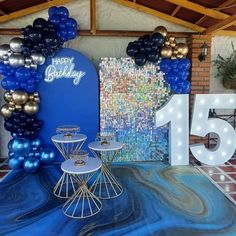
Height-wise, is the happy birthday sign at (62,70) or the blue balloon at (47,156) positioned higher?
the happy birthday sign at (62,70)

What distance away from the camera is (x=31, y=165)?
400 cm

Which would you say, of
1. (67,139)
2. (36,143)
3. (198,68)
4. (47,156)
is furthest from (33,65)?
(198,68)

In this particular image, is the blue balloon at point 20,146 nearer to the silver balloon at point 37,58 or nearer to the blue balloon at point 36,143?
the blue balloon at point 36,143

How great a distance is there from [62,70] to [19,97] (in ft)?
2.79

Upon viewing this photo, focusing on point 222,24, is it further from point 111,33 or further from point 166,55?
point 111,33

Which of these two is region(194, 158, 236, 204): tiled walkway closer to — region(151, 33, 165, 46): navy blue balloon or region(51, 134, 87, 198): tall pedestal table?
region(51, 134, 87, 198): tall pedestal table

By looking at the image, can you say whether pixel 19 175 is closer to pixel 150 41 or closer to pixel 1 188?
pixel 1 188

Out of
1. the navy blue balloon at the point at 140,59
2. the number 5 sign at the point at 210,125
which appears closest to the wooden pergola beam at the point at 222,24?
the number 5 sign at the point at 210,125

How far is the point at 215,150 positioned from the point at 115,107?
6.07 ft

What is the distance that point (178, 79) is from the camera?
4.39 metres

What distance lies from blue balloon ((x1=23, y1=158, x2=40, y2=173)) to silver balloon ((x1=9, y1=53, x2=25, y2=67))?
150 cm

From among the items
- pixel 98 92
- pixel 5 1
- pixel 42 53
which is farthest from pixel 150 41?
pixel 5 1

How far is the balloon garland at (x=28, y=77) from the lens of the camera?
3.89m

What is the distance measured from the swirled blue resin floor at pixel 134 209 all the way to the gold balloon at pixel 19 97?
1.15 m
